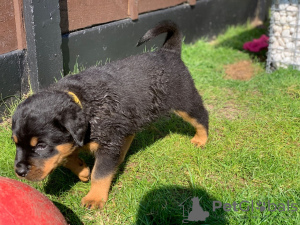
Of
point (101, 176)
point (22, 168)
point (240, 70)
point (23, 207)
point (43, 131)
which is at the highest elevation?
point (43, 131)

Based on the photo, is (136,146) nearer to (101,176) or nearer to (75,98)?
(101,176)

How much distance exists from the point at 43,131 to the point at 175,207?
1138 mm

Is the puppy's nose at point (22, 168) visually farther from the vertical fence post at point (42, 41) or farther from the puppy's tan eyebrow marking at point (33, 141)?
the vertical fence post at point (42, 41)

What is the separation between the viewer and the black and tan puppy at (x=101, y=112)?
255 centimetres

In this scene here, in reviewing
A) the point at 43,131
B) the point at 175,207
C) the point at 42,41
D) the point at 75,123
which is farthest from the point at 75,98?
the point at 42,41

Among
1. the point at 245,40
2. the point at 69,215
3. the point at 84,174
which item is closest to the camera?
the point at 69,215

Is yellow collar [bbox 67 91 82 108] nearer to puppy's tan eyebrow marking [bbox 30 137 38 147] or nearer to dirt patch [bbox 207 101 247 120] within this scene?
puppy's tan eyebrow marking [bbox 30 137 38 147]

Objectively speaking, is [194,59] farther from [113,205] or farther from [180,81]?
[113,205]

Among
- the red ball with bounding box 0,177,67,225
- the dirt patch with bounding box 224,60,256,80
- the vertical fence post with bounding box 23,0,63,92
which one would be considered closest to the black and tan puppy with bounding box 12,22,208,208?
the red ball with bounding box 0,177,67,225

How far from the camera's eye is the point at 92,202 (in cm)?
291

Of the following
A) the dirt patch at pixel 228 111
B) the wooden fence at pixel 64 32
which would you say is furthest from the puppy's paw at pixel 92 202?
the dirt patch at pixel 228 111

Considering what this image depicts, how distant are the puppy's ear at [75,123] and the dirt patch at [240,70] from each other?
360 cm

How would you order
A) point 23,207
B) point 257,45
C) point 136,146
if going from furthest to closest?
point 257,45, point 136,146, point 23,207

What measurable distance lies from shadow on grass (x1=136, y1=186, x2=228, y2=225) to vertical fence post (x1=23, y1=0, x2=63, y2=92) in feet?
6.62
